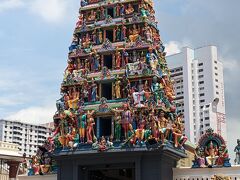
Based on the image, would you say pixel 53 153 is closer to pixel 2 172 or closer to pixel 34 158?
pixel 34 158

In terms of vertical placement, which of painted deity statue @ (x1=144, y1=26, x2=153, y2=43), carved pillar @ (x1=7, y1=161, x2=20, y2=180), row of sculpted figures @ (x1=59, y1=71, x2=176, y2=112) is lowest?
carved pillar @ (x1=7, y1=161, x2=20, y2=180)

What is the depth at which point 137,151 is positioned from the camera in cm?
2906

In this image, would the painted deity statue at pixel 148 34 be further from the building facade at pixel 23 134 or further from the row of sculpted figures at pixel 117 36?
the building facade at pixel 23 134

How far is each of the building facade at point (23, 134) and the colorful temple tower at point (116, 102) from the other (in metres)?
78.6

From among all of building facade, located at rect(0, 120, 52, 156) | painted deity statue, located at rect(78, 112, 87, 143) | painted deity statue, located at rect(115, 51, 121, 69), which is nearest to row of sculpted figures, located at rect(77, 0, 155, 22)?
painted deity statue, located at rect(115, 51, 121, 69)

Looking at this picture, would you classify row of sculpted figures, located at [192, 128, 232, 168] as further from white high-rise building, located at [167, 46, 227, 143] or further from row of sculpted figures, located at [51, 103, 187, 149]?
white high-rise building, located at [167, 46, 227, 143]

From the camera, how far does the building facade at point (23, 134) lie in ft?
361

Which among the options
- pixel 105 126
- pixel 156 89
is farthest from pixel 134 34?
pixel 105 126

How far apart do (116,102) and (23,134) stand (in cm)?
8608

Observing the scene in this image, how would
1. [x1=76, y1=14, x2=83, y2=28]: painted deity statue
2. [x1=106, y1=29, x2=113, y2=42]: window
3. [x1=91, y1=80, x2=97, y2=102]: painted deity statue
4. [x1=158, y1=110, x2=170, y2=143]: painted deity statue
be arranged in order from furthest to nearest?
1. [x1=76, y1=14, x2=83, y2=28]: painted deity statue
2. [x1=106, y1=29, x2=113, y2=42]: window
3. [x1=91, y1=80, x2=97, y2=102]: painted deity statue
4. [x1=158, y1=110, x2=170, y2=143]: painted deity statue

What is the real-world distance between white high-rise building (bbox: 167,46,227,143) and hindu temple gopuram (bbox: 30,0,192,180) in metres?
58.1

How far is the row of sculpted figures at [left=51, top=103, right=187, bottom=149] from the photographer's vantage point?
2946cm

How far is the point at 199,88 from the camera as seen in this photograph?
94438 mm

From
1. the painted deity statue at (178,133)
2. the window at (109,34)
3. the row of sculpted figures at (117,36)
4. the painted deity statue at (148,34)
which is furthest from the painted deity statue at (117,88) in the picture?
the painted deity statue at (178,133)
